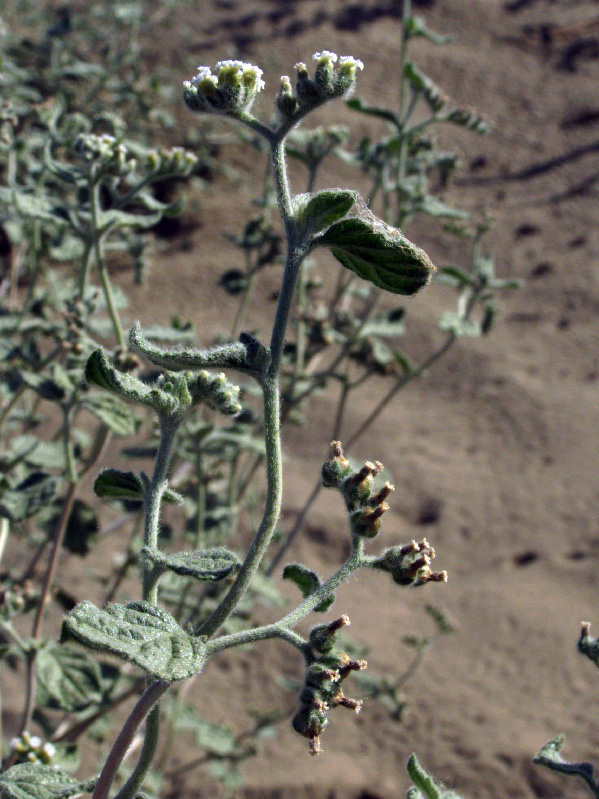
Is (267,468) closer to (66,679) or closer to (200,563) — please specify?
(200,563)

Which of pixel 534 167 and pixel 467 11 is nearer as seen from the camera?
pixel 534 167

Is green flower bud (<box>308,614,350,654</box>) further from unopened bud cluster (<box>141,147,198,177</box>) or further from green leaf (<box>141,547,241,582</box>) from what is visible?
unopened bud cluster (<box>141,147,198,177</box>)

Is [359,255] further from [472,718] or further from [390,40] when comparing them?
[390,40]

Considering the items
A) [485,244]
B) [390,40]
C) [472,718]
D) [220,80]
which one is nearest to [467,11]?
[390,40]

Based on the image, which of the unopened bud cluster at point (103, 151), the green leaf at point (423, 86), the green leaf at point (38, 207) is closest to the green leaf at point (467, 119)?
the green leaf at point (423, 86)

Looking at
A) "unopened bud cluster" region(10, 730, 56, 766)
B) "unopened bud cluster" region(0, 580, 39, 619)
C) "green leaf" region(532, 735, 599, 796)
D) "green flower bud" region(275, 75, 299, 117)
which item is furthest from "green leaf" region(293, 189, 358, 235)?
"unopened bud cluster" region(10, 730, 56, 766)

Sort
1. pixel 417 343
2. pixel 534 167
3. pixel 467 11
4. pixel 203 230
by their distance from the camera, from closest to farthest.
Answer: pixel 417 343 → pixel 203 230 → pixel 534 167 → pixel 467 11
